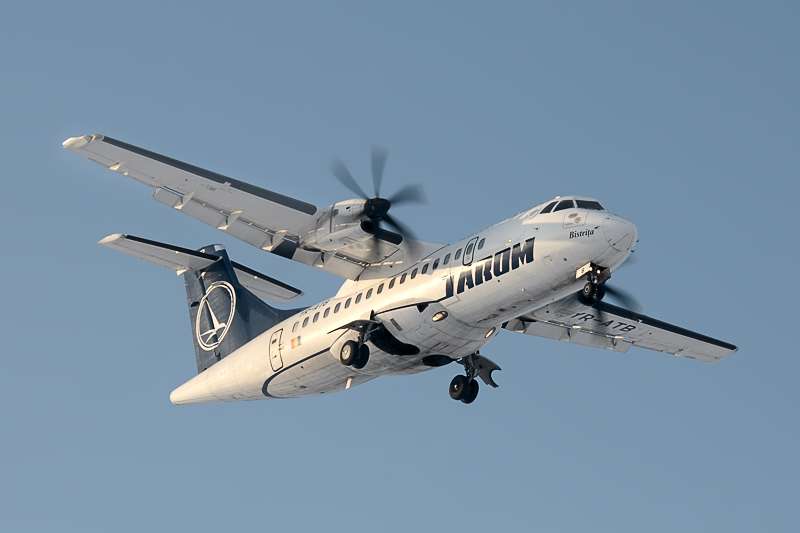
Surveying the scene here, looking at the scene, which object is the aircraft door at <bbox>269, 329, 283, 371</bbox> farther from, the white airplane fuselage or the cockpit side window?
the cockpit side window

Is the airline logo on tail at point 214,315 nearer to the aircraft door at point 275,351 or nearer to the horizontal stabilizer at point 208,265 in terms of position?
the horizontal stabilizer at point 208,265

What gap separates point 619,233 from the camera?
20297mm

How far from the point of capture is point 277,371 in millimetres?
24250

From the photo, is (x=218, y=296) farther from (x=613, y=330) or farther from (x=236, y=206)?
(x=613, y=330)

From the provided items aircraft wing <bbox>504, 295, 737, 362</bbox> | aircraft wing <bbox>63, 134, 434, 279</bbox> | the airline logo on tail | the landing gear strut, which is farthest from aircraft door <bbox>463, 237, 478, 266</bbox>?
the airline logo on tail

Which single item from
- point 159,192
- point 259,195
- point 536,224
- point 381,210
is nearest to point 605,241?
point 536,224

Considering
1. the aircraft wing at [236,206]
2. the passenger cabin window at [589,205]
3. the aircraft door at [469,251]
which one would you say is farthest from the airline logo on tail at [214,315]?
the passenger cabin window at [589,205]

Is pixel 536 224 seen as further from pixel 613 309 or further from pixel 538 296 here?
pixel 613 309

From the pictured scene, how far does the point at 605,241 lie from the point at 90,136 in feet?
28.4

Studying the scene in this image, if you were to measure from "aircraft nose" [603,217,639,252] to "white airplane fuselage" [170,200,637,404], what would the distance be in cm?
2

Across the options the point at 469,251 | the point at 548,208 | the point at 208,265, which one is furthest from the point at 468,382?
the point at 208,265

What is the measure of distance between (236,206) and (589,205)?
6377mm

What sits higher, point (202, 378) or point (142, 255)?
point (142, 255)

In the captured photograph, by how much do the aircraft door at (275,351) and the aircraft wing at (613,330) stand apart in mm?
4212
